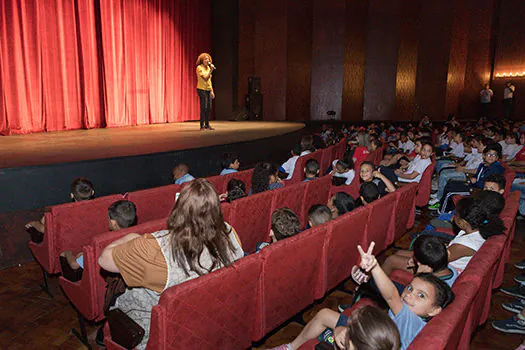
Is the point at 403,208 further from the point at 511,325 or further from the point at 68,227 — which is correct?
the point at 68,227

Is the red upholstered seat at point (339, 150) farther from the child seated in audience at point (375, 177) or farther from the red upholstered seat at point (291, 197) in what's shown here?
the red upholstered seat at point (291, 197)

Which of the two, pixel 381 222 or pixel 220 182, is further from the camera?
pixel 220 182

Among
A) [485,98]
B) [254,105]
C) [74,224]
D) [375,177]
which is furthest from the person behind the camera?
[485,98]

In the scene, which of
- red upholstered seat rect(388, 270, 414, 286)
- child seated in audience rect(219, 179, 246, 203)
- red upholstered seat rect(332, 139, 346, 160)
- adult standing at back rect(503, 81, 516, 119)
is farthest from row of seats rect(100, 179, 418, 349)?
adult standing at back rect(503, 81, 516, 119)

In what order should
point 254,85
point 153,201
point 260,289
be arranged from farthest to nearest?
point 254,85 < point 153,201 < point 260,289

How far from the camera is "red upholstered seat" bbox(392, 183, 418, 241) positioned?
119 inches

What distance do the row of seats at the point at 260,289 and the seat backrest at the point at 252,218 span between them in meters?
0.71

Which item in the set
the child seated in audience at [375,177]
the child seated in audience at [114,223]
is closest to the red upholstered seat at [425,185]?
the child seated in audience at [375,177]

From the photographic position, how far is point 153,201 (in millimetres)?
2947

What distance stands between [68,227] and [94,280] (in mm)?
707

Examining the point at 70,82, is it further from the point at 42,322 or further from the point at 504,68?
the point at 504,68

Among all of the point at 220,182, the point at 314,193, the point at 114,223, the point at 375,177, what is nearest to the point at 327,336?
the point at 114,223

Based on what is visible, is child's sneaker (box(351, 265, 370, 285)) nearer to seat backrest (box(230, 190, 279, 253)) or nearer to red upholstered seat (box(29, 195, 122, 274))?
seat backrest (box(230, 190, 279, 253))

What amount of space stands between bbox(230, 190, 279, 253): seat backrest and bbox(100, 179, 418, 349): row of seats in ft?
2.34
